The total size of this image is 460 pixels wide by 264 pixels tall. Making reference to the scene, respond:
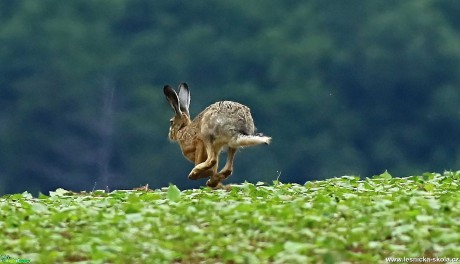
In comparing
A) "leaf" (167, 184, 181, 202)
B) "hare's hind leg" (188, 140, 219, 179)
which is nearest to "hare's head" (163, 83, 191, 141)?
"hare's hind leg" (188, 140, 219, 179)

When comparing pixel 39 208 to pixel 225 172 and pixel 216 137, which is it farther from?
pixel 225 172

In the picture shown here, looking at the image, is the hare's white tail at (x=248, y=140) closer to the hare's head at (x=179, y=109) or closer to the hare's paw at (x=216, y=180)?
the hare's paw at (x=216, y=180)

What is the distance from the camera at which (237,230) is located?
9625mm

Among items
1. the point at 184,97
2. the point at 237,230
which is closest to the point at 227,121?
the point at 184,97

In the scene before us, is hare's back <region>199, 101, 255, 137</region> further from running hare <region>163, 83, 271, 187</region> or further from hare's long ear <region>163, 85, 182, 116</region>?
hare's long ear <region>163, 85, 182, 116</region>

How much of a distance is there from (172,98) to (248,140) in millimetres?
2324

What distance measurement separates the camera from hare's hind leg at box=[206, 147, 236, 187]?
15.7 meters

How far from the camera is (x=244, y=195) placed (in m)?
13.1

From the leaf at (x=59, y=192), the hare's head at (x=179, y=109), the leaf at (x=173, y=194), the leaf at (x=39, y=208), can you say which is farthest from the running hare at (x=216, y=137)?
the leaf at (x=39, y=208)

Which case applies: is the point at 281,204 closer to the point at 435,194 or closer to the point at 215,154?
the point at 435,194

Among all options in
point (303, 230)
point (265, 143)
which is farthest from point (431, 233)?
point (265, 143)

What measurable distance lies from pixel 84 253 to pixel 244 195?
165 inches

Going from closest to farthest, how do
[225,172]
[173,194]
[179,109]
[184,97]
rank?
[173,194] → [225,172] → [179,109] → [184,97]

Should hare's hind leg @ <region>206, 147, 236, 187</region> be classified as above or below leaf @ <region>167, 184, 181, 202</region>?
above
